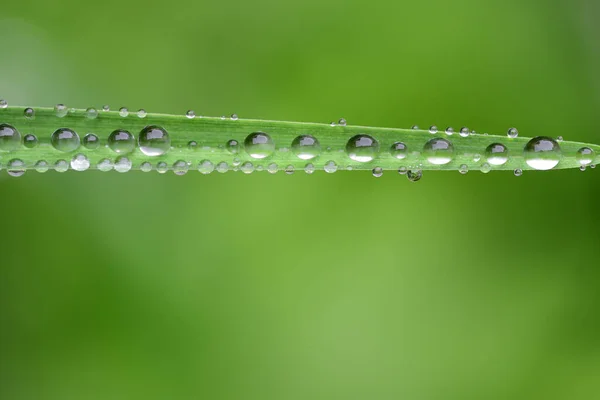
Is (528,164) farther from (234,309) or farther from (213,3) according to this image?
(213,3)

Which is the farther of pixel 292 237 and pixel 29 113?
pixel 292 237

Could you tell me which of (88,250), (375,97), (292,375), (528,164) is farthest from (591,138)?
(88,250)

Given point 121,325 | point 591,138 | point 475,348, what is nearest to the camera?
point 121,325

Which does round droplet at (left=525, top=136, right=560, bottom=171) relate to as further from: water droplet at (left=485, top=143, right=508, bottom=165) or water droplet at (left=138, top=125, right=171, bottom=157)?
water droplet at (left=138, top=125, right=171, bottom=157)

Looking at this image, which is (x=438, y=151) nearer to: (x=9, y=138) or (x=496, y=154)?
(x=496, y=154)

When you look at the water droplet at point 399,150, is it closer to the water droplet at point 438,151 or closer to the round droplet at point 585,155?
the water droplet at point 438,151

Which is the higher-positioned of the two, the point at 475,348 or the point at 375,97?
the point at 375,97

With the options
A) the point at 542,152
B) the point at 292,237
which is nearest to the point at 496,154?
the point at 542,152
